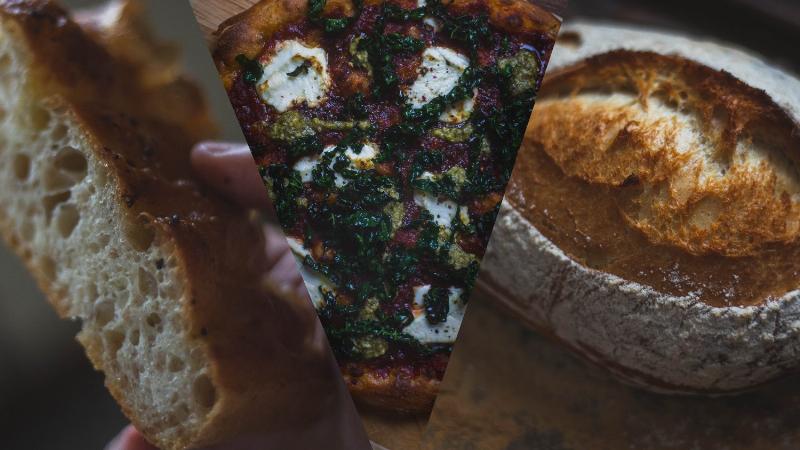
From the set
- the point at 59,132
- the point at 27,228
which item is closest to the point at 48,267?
the point at 27,228

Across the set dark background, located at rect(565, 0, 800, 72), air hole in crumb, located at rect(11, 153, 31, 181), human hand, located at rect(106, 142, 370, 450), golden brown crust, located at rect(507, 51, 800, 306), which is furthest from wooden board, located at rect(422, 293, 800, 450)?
air hole in crumb, located at rect(11, 153, 31, 181)

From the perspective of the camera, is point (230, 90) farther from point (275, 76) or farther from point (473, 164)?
point (473, 164)

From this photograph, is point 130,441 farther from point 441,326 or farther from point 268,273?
point 441,326

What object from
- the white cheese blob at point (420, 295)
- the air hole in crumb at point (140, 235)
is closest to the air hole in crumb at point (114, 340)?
the air hole in crumb at point (140, 235)

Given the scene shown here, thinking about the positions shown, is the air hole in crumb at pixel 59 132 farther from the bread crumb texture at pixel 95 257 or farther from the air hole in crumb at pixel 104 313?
the air hole in crumb at pixel 104 313

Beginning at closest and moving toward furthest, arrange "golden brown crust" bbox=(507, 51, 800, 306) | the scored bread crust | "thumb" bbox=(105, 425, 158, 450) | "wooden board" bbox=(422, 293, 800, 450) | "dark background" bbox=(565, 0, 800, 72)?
the scored bread crust → "thumb" bbox=(105, 425, 158, 450) → "golden brown crust" bbox=(507, 51, 800, 306) → "wooden board" bbox=(422, 293, 800, 450) → "dark background" bbox=(565, 0, 800, 72)

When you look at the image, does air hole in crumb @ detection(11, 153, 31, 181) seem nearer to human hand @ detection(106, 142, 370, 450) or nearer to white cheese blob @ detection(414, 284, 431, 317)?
human hand @ detection(106, 142, 370, 450)
